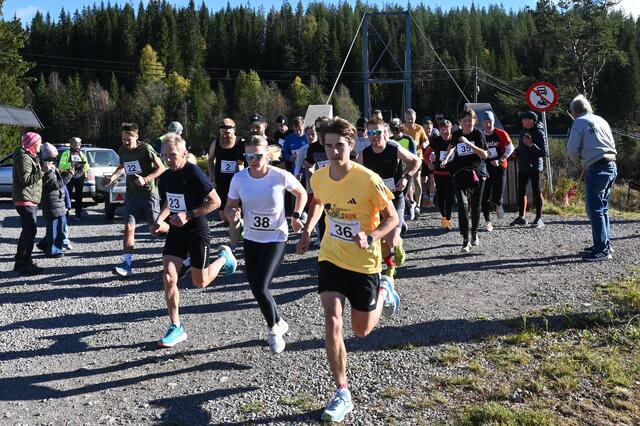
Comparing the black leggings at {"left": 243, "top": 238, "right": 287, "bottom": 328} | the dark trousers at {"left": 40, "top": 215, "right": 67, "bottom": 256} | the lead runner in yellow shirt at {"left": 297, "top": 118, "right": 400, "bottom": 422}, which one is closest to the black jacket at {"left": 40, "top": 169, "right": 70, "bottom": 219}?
the dark trousers at {"left": 40, "top": 215, "right": 67, "bottom": 256}

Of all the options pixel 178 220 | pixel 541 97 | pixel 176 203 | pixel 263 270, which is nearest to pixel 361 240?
pixel 263 270

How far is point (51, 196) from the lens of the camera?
9.58 metres

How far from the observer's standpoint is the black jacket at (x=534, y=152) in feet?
35.4

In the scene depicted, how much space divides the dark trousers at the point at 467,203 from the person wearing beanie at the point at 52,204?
610cm

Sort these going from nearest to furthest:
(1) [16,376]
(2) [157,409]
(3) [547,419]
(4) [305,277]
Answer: (3) [547,419]
(2) [157,409]
(1) [16,376]
(4) [305,277]

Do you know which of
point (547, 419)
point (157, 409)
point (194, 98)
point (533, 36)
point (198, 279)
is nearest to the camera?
point (547, 419)

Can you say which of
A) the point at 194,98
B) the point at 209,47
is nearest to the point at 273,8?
the point at 209,47

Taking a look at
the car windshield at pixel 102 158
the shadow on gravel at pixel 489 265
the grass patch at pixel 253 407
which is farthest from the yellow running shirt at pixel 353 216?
the car windshield at pixel 102 158

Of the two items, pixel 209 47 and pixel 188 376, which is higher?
pixel 209 47

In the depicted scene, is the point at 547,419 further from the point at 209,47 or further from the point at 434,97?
the point at 209,47

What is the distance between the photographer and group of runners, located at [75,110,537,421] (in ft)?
14.0

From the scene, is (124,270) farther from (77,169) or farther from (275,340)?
(77,169)

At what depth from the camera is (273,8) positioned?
130m

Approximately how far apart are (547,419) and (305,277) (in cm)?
437
